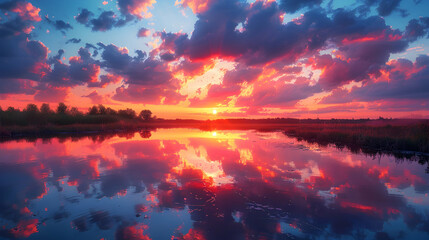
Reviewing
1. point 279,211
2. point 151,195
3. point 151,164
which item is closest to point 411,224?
A: point 279,211

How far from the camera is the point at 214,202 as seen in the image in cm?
805

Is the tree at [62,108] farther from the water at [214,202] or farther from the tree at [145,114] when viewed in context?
the water at [214,202]

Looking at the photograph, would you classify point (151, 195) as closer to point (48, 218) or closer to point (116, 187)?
point (116, 187)

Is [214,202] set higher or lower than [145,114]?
lower

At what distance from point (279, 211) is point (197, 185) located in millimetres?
3959

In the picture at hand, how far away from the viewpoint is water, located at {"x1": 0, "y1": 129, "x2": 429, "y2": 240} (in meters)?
6.03

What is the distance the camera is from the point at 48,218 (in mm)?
6723

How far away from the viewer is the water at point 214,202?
6.03m

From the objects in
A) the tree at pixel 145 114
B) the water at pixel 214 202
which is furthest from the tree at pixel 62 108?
the water at pixel 214 202

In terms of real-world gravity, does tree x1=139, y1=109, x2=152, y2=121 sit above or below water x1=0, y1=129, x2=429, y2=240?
above

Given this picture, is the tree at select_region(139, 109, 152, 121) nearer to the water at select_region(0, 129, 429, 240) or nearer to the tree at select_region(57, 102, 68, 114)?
the tree at select_region(57, 102, 68, 114)

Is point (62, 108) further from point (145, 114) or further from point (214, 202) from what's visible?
point (214, 202)

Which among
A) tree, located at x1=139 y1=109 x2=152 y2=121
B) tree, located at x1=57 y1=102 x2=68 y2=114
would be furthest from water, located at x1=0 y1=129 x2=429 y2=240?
tree, located at x1=139 y1=109 x2=152 y2=121

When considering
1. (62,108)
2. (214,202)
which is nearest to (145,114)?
(62,108)
